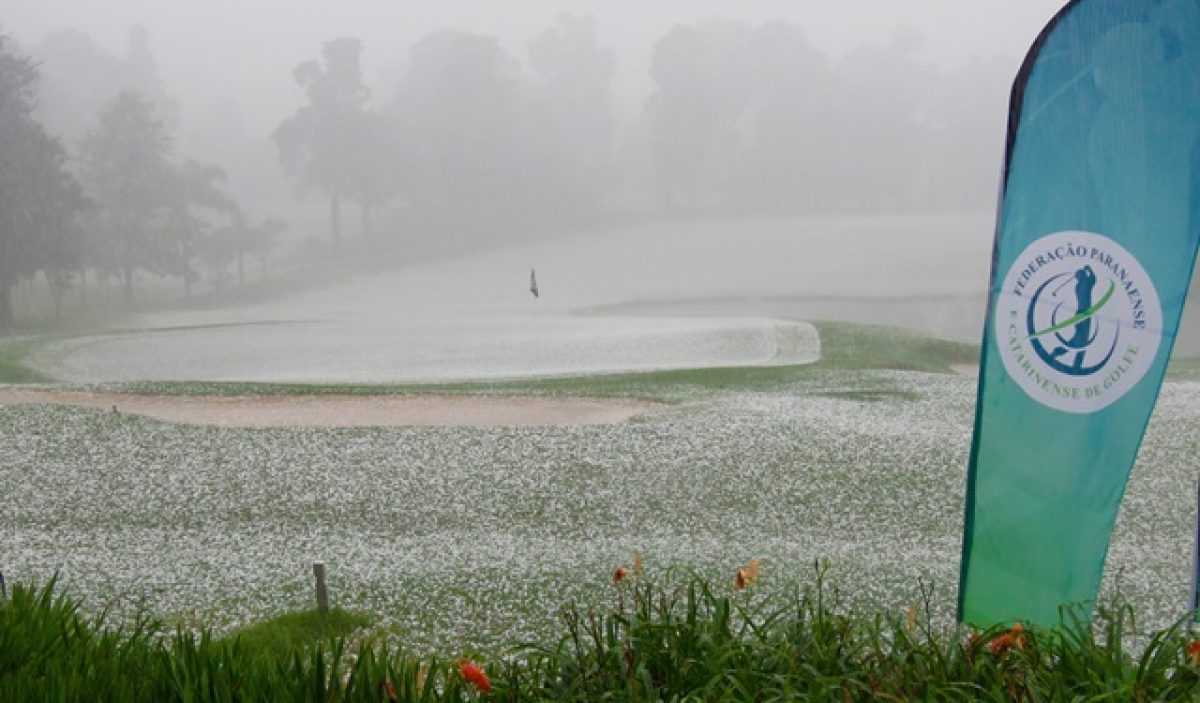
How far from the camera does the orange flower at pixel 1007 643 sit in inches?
184

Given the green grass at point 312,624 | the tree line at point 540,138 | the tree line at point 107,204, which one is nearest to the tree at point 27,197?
the tree line at point 107,204

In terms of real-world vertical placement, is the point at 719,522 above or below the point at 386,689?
below

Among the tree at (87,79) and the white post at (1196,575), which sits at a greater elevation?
the tree at (87,79)

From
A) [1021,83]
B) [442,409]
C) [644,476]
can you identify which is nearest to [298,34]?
[442,409]

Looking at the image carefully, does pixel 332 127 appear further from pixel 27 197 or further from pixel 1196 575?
pixel 1196 575

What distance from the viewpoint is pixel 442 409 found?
58.3 feet

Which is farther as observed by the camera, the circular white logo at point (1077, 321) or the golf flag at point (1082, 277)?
the circular white logo at point (1077, 321)

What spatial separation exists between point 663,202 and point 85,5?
102 ft

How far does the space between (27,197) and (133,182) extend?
1084 cm

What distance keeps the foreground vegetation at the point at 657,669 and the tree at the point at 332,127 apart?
179 ft

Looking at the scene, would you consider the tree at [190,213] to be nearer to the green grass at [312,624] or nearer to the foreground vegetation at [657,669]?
the green grass at [312,624]

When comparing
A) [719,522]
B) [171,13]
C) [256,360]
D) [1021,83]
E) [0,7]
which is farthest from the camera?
[171,13]

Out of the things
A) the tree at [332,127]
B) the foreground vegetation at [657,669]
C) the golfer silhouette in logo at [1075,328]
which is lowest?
the foreground vegetation at [657,669]

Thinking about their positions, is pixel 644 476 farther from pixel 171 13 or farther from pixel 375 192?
pixel 171 13
